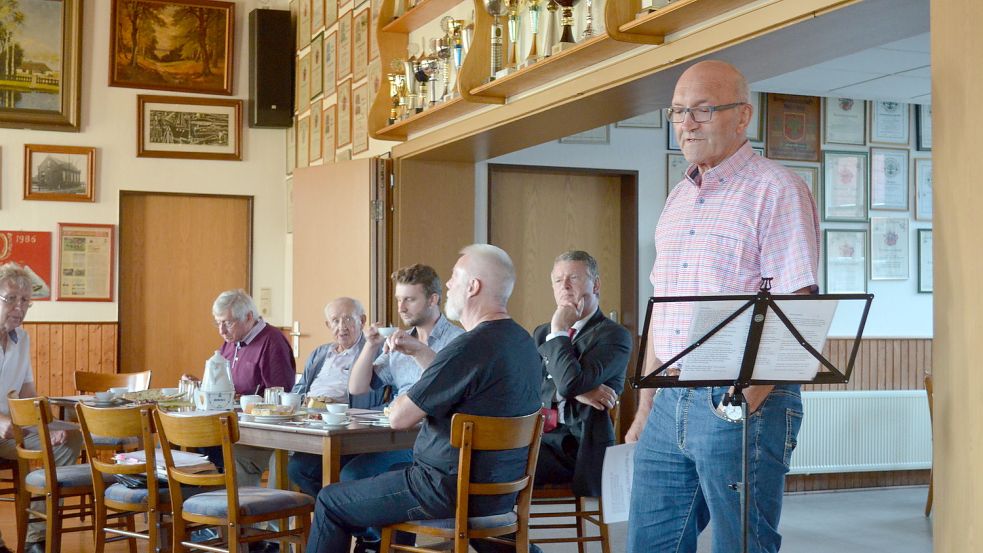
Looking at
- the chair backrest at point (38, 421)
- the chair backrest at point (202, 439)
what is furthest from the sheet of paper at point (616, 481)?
the chair backrest at point (38, 421)

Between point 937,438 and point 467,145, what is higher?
point 467,145

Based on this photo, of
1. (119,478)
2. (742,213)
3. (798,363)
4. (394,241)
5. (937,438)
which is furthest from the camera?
(394,241)

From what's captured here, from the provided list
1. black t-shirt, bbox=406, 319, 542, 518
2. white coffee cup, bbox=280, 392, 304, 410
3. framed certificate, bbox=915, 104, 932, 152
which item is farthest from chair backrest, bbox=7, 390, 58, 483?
framed certificate, bbox=915, 104, 932, 152

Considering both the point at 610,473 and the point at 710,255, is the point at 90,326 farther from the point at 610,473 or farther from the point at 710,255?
the point at 710,255

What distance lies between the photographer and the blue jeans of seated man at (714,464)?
8.30 ft

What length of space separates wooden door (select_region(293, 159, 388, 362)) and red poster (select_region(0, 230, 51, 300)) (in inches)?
86.8

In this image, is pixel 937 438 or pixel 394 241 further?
pixel 394 241

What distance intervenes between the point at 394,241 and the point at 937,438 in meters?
4.22

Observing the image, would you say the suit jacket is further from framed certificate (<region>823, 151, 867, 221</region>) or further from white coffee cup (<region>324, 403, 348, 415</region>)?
framed certificate (<region>823, 151, 867, 221</region>)

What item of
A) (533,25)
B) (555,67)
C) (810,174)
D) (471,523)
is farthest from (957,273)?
(810,174)

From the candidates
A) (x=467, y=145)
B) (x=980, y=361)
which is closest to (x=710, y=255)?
(x=980, y=361)

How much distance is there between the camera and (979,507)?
261 centimetres

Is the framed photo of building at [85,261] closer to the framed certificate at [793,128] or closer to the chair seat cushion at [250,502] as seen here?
the chair seat cushion at [250,502]

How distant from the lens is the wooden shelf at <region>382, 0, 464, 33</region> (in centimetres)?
617
